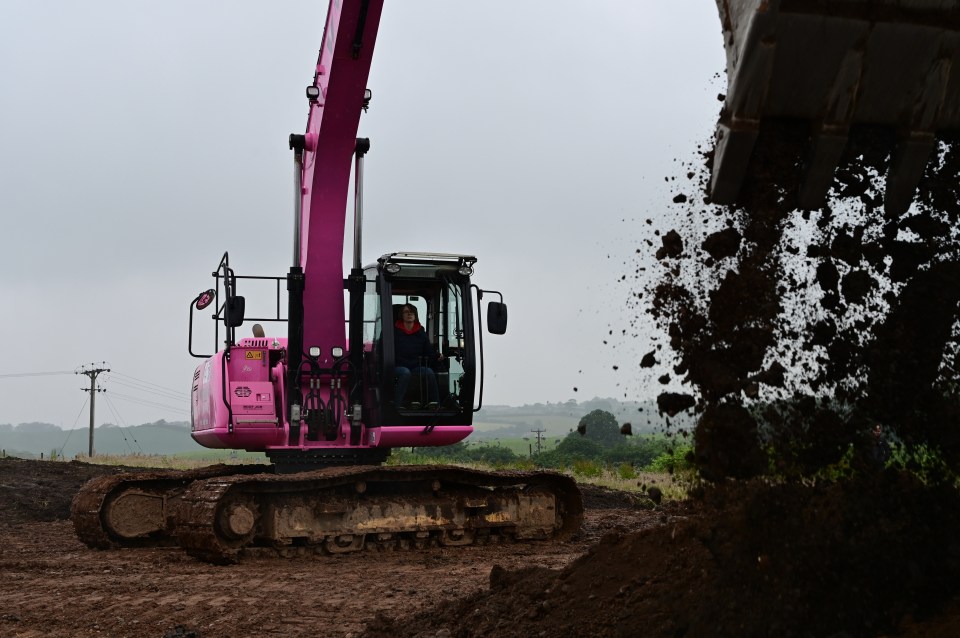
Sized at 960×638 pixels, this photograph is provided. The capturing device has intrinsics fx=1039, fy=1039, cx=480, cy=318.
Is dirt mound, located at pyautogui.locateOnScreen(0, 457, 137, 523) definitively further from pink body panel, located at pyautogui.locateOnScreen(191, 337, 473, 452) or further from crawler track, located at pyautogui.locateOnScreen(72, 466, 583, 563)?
pink body panel, located at pyautogui.locateOnScreen(191, 337, 473, 452)

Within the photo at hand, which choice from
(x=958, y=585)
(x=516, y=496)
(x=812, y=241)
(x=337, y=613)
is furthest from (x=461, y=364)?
(x=958, y=585)

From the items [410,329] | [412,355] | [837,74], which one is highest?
[837,74]

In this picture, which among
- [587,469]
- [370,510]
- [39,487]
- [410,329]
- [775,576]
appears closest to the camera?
[775,576]

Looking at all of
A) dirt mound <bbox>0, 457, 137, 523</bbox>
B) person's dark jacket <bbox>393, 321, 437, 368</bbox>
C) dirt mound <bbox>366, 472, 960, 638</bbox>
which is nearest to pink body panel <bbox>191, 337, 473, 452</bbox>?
person's dark jacket <bbox>393, 321, 437, 368</bbox>

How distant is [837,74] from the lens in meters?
4.14

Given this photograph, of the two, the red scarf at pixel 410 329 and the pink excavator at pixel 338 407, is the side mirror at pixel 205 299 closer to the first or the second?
the pink excavator at pixel 338 407

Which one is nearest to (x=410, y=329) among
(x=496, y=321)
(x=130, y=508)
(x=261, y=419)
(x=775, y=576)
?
(x=496, y=321)

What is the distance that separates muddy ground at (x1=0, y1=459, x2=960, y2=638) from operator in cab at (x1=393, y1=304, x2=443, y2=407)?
2253mm

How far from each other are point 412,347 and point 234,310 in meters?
1.73

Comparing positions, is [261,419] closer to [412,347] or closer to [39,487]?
[412,347]

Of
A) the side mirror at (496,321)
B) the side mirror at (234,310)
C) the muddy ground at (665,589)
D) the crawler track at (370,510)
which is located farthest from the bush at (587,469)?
the muddy ground at (665,589)

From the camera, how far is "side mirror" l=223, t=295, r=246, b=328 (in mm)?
9859

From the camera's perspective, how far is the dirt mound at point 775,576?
4156 millimetres

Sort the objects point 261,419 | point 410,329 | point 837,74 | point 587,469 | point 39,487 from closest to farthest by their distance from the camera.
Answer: point 837,74
point 261,419
point 410,329
point 39,487
point 587,469
